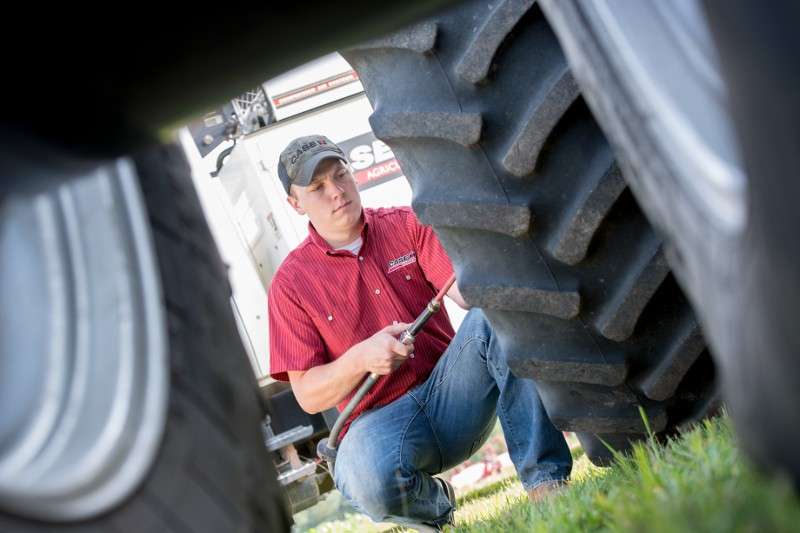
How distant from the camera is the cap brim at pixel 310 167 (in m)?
3.18

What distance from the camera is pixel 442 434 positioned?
2.89 meters

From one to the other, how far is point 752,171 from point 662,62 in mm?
166

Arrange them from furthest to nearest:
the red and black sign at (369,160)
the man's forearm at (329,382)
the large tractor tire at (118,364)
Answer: the red and black sign at (369,160) < the man's forearm at (329,382) < the large tractor tire at (118,364)

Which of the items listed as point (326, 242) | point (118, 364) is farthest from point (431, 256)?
point (118, 364)

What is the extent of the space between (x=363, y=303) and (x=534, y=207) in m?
1.37

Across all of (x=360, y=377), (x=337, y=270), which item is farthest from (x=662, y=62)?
(x=337, y=270)

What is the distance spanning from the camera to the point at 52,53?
2.13 ft

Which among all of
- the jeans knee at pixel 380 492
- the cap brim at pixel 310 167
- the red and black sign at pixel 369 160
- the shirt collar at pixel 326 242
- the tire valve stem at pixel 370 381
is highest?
the cap brim at pixel 310 167

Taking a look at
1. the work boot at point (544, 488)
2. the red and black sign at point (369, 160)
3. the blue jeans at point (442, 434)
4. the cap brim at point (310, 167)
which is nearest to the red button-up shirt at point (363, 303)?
the blue jeans at point (442, 434)

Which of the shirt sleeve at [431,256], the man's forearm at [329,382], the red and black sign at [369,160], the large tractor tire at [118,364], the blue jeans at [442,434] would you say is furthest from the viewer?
the red and black sign at [369,160]

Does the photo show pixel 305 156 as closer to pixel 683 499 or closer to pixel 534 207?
pixel 534 207

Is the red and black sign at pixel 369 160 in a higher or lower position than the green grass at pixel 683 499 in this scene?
higher

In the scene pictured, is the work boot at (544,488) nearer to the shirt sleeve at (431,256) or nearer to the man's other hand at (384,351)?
the man's other hand at (384,351)

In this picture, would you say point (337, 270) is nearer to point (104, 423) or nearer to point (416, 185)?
point (416, 185)
